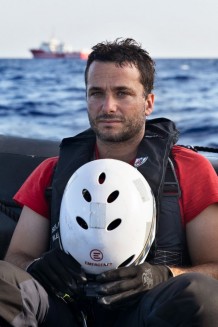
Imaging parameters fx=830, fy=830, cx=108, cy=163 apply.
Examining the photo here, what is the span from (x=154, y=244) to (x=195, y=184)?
0.33 m

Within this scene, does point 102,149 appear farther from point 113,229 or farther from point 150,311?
point 150,311

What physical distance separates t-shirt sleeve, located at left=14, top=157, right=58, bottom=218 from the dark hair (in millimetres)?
507

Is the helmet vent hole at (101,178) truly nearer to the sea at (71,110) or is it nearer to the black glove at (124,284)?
the black glove at (124,284)

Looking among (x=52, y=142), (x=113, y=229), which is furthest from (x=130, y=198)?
(x=52, y=142)

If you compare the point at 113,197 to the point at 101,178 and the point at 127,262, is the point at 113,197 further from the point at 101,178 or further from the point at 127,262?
the point at 127,262

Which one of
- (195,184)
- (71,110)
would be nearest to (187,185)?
(195,184)

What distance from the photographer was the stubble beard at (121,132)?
365cm

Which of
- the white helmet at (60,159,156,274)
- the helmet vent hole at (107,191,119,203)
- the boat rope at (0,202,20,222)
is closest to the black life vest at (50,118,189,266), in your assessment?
the white helmet at (60,159,156,274)

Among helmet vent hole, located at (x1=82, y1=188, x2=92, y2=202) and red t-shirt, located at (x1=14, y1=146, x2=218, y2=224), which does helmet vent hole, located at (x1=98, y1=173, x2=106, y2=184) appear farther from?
red t-shirt, located at (x1=14, y1=146, x2=218, y2=224)

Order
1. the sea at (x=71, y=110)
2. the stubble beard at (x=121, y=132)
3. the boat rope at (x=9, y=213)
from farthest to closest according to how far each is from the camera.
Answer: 1. the sea at (x=71, y=110)
2. the boat rope at (x=9, y=213)
3. the stubble beard at (x=121, y=132)

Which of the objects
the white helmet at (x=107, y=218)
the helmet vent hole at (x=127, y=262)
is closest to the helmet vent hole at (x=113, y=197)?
the white helmet at (x=107, y=218)

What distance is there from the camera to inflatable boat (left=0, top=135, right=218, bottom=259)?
4.60 metres

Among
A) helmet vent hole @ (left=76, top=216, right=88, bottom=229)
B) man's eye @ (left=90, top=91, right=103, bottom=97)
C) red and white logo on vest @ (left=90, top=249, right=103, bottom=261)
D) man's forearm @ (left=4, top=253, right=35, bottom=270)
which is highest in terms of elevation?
man's eye @ (left=90, top=91, right=103, bottom=97)

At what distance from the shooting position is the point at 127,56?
3738 millimetres
